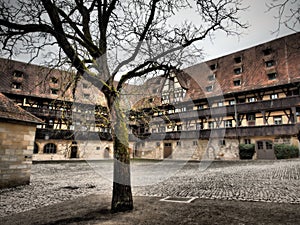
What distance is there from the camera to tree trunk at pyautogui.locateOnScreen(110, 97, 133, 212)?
4637 millimetres

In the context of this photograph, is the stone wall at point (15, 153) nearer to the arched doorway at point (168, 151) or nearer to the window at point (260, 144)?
the window at point (260, 144)

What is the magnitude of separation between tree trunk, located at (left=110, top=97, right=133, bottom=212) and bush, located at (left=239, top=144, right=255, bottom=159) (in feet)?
64.8

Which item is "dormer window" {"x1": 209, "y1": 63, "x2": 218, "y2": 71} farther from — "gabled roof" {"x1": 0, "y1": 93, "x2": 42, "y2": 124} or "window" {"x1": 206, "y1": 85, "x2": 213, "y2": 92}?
"gabled roof" {"x1": 0, "y1": 93, "x2": 42, "y2": 124}

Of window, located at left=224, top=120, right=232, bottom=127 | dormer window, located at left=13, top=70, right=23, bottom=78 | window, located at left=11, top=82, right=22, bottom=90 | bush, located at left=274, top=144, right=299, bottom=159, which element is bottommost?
bush, located at left=274, top=144, right=299, bottom=159

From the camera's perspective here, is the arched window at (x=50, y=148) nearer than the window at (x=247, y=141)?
No

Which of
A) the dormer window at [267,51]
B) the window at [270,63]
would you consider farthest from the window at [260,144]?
the dormer window at [267,51]

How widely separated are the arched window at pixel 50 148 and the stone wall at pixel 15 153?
19.1m

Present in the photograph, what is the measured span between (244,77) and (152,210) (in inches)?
884

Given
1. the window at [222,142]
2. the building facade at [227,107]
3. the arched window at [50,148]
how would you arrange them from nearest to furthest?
1. the building facade at [227,107]
2. the window at [222,142]
3. the arched window at [50,148]

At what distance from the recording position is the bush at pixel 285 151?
1875 cm

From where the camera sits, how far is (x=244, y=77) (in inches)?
936

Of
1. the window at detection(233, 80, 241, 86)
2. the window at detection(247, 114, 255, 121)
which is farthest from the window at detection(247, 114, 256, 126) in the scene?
the window at detection(233, 80, 241, 86)

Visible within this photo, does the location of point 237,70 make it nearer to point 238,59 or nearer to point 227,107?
point 238,59

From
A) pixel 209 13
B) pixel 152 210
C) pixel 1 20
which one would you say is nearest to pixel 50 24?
pixel 1 20
